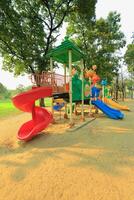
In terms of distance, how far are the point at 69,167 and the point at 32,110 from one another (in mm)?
4031

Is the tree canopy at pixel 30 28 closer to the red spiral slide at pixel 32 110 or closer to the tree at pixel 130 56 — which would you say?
the red spiral slide at pixel 32 110

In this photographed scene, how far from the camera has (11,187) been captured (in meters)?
4.63

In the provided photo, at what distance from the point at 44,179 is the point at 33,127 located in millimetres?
3911

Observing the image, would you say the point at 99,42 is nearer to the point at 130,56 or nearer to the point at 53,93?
the point at 130,56

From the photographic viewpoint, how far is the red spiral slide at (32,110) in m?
8.03

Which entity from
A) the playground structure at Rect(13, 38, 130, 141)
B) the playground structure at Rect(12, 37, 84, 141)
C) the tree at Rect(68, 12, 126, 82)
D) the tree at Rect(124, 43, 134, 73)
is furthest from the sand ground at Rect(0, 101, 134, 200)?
the tree at Rect(124, 43, 134, 73)

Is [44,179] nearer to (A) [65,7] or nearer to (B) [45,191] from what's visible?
(B) [45,191]

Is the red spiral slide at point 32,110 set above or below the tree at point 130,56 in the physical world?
below

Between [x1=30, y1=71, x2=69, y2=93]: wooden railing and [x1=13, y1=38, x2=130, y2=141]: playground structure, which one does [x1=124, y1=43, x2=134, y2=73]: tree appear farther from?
[x1=30, y1=71, x2=69, y2=93]: wooden railing

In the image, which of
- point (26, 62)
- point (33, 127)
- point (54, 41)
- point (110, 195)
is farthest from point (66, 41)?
point (54, 41)

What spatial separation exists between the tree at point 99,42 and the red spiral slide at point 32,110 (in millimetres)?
17043

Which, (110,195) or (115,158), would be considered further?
(115,158)

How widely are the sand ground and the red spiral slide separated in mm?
311

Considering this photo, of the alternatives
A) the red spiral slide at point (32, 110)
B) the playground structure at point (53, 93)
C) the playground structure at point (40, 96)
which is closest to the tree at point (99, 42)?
the playground structure at point (53, 93)
